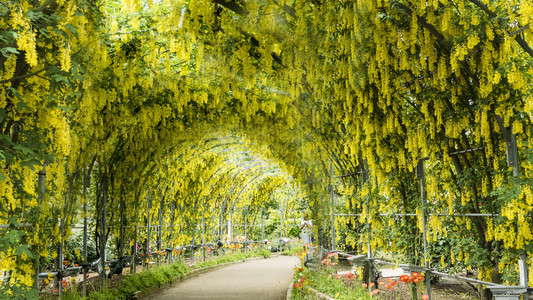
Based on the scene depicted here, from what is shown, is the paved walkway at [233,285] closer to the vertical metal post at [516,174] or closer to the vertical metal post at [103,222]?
the vertical metal post at [103,222]

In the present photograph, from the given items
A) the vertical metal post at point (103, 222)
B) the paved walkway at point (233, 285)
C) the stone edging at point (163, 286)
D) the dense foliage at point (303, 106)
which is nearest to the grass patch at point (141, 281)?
the stone edging at point (163, 286)

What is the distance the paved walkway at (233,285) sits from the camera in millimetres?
7570

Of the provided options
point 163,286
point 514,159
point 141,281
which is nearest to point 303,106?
point 514,159

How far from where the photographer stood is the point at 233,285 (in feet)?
29.1

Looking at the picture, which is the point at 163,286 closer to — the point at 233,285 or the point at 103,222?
the point at 233,285

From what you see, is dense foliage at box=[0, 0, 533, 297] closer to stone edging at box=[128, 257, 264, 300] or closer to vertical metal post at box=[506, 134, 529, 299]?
vertical metal post at box=[506, 134, 529, 299]

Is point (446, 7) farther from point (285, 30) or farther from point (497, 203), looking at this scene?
point (285, 30)

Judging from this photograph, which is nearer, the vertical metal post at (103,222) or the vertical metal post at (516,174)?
the vertical metal post at (516,174)

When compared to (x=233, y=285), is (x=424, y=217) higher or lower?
higher

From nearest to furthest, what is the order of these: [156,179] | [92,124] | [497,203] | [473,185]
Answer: [497,203] → [473,185] → [92,124] → [156,179]

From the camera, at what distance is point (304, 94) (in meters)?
6.53

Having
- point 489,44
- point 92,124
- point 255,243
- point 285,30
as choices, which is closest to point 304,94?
point 285,30

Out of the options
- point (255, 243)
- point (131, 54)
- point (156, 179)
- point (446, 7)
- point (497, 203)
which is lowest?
point (255, 243)

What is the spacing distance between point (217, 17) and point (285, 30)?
751mm
